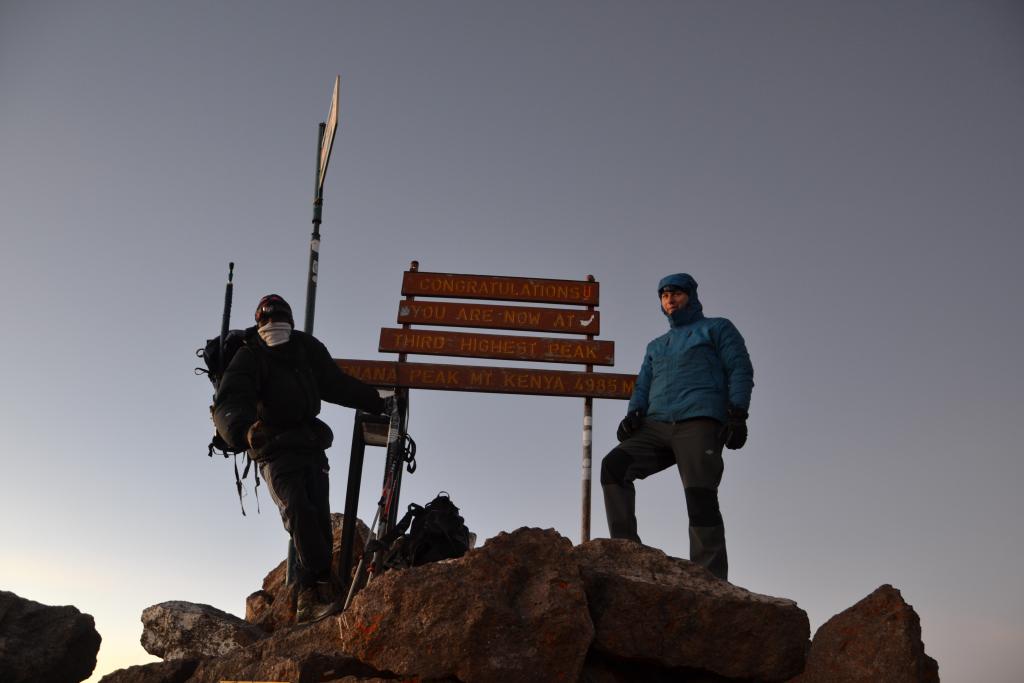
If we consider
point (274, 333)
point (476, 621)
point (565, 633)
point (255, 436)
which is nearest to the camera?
point (476, 621)

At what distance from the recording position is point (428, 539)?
7562 millimetres

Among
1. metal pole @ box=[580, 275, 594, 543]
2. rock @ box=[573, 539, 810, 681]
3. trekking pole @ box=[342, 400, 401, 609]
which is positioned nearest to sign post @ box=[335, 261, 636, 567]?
metal pole @ box=[580, 275, 594, 543]

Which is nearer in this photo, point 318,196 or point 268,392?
point 268,392

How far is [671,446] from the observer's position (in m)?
7.87

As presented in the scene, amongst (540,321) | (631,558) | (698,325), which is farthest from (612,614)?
(540,321)

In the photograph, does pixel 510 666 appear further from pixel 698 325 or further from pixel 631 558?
pixel 698 325

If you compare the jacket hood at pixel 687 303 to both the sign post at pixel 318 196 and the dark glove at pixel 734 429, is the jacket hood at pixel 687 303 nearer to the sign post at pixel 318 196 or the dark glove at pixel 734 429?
the dark glove at pixel 734 429

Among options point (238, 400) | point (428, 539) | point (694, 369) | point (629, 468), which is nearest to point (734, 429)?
point (694, 369)

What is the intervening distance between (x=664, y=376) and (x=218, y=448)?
3777 millimetres

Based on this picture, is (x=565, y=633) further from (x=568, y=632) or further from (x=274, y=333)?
(x=274, y=333)

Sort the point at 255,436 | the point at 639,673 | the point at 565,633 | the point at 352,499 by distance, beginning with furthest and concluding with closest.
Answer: the point at 352,499, the point at 255,436, the point at 639,673, the point at 565,633

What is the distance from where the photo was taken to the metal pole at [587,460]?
932 centimetres

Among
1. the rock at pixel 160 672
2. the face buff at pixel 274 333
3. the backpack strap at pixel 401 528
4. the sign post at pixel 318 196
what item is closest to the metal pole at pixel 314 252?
the sign post at pixel 318 196

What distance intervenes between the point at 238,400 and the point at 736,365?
4.03m
